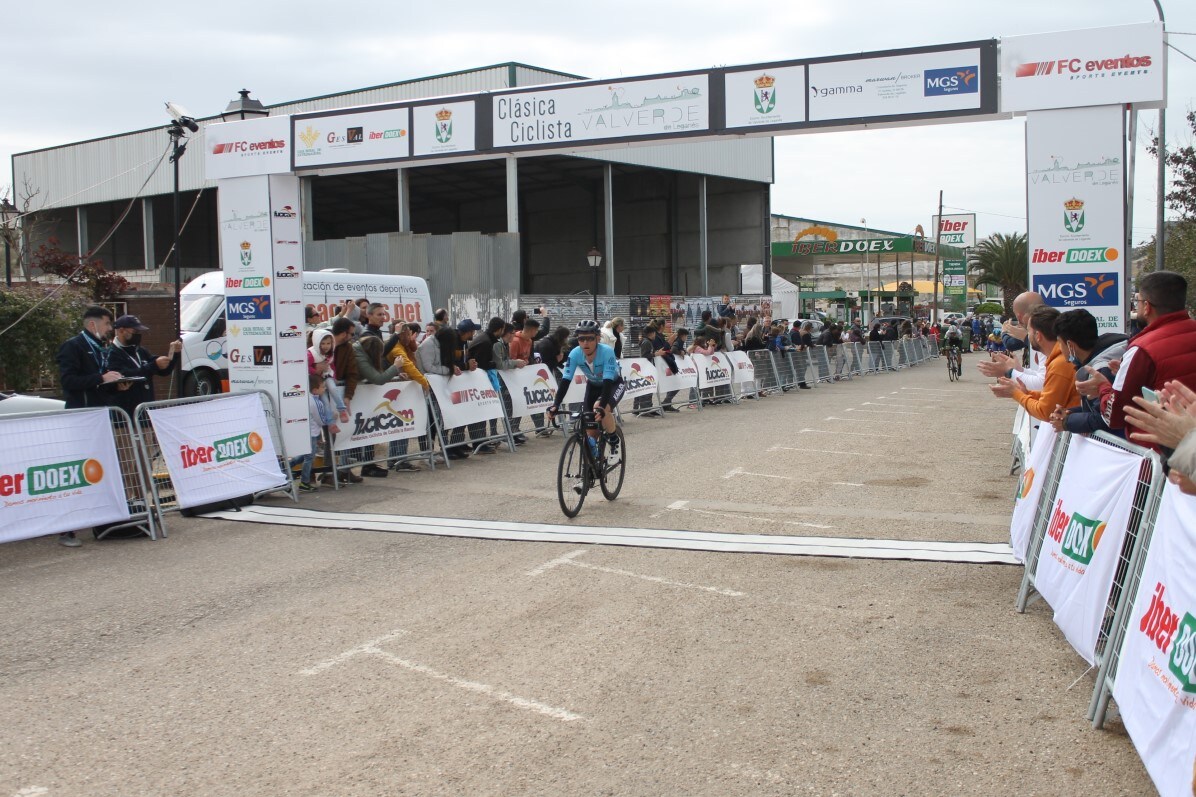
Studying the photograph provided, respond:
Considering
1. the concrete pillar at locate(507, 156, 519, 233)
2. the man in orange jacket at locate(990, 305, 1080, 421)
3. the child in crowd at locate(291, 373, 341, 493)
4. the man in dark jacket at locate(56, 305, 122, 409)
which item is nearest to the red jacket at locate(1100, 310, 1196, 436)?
the man in orange jacket at locate(990, 305, 1080, 421)

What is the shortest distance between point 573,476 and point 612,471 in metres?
0.81

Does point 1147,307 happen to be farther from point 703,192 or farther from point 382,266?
point 703,192

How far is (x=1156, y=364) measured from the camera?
512cm

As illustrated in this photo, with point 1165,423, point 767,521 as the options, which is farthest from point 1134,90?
point 1165,423

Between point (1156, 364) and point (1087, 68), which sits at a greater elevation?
point (1087, 68)

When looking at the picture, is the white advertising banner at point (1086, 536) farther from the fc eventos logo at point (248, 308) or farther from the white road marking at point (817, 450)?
the fc eventos logo at point (248, 308)

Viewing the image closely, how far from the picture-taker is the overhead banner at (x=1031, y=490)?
255 inches

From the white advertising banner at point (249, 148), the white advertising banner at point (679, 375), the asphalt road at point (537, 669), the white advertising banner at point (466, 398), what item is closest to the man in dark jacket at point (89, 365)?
the asphalt road at point (537, 669)

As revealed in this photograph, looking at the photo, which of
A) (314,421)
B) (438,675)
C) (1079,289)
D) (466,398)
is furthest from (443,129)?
(438,675)

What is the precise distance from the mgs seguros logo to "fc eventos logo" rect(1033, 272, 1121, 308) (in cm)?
588

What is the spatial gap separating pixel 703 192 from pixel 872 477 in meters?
34.5

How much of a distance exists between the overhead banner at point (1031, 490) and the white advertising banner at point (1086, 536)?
0.59 m

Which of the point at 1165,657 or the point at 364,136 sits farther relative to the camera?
the point at 364,136

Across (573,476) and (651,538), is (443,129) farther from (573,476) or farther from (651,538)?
(651,538)
